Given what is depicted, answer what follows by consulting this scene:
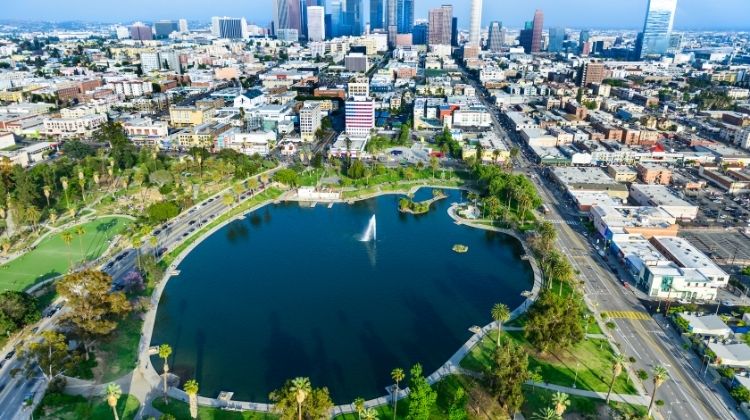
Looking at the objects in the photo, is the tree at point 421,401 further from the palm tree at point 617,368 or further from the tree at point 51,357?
the tree at point 51,357

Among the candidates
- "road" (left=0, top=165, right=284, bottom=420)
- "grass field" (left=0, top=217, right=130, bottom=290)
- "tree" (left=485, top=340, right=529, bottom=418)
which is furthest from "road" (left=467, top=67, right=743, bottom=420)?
"grass field" (left=0, top=217, right=130, bottom=290)

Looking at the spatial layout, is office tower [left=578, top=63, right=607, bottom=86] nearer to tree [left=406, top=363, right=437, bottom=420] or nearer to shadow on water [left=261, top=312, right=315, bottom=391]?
shadow on water [left=261, top=312, right=315, bottom=391]

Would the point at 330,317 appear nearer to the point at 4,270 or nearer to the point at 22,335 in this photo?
the point at 22,335

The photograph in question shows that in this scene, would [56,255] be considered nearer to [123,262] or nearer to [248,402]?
[123,262]

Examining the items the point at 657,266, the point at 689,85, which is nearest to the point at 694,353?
the point at 657,266

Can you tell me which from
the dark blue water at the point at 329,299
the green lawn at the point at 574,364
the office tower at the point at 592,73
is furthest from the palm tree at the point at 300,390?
the office tower at the point at 592,73

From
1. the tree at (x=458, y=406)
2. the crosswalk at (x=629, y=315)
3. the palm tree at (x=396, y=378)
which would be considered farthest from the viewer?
the crosswalk at (x=629, y=315)
